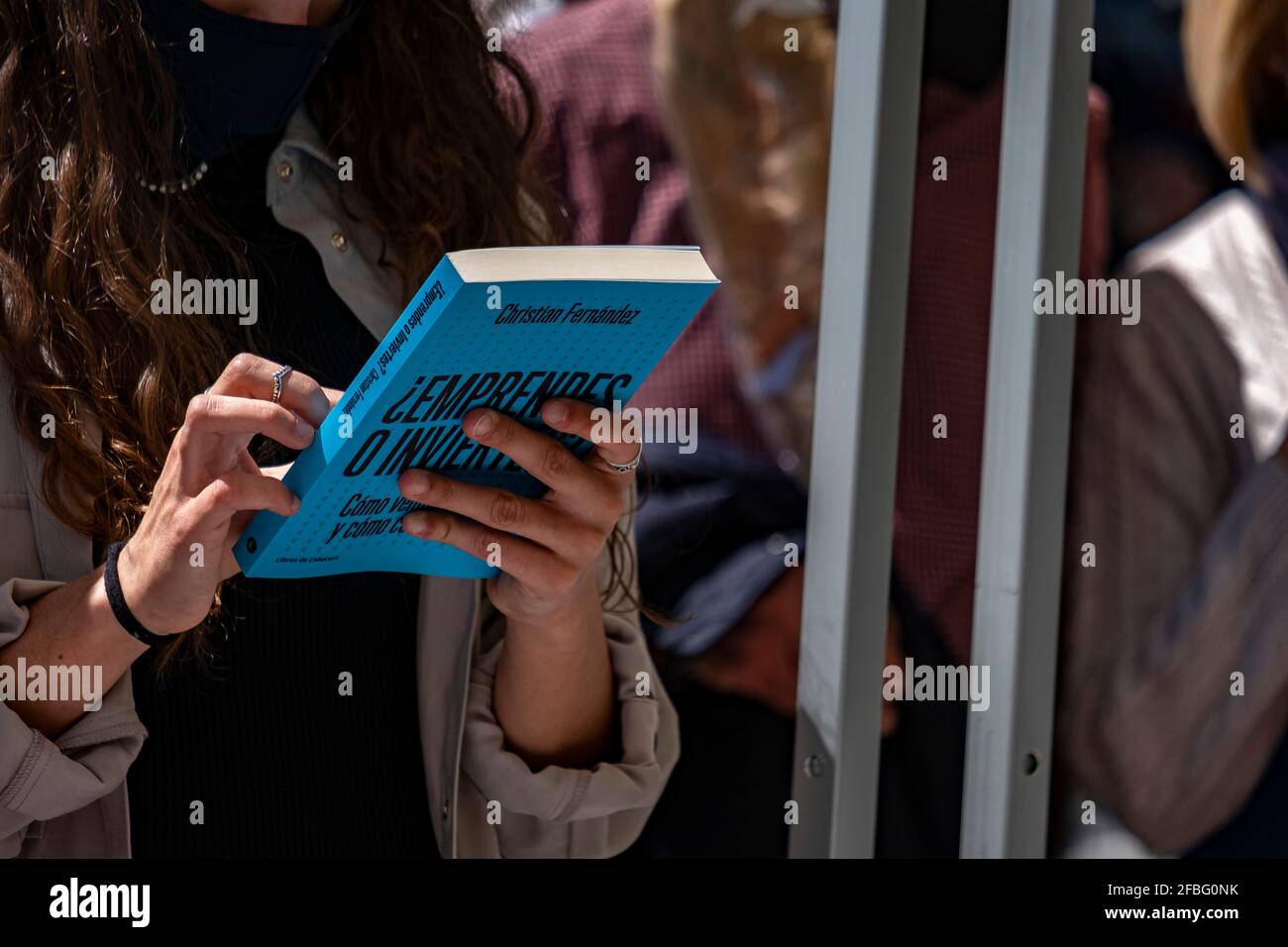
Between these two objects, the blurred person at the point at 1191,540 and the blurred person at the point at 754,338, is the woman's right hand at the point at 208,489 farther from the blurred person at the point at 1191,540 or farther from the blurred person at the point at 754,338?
the blurred person at the point at 1191,540

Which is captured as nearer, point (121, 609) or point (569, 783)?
point (121, 609)

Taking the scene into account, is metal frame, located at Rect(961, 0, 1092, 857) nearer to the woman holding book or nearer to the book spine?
the woman holding book

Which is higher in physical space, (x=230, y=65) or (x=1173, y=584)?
(x=230, y=65)

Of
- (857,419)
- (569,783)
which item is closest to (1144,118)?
(857,419)

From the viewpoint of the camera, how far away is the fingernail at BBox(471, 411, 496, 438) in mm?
684

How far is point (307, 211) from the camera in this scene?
924 millimetres

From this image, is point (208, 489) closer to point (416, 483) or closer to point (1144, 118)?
point (416, 483)

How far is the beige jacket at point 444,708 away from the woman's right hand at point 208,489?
3.6 inches

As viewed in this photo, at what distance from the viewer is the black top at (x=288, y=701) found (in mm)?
833

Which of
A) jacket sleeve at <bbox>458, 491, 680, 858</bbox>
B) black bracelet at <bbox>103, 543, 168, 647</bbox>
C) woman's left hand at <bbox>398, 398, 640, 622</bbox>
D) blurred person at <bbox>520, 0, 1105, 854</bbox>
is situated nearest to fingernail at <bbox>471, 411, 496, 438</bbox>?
woman's left hand at <bbox>398, 398, 640, 622</bbox>

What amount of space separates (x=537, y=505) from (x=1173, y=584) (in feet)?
3.98

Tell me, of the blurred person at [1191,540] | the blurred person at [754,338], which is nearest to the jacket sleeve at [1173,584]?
the blurred person at [1191,540]

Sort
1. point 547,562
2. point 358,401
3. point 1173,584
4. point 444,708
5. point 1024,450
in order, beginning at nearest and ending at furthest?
point 358,401 < point 547,562 < point 444,708 < point 1024,450 < point 1173,584

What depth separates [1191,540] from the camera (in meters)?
1.73
